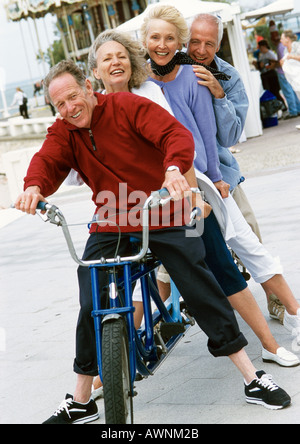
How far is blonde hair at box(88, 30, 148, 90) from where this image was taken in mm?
3910

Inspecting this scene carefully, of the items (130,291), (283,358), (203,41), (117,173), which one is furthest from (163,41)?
(283,358)

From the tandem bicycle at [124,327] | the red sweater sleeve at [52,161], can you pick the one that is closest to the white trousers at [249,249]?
the tandem bicycle at [124,327]

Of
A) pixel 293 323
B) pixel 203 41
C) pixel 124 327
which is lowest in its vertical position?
pixel 293 323

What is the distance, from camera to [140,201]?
3.37 m

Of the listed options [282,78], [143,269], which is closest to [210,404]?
[143,269]

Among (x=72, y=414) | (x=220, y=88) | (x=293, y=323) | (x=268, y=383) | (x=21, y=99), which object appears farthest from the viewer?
(x=21, y=99)

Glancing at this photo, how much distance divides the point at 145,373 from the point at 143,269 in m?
0.47

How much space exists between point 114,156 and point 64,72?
43 centimetres

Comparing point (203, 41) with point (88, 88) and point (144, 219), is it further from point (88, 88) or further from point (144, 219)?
point (144, 219)

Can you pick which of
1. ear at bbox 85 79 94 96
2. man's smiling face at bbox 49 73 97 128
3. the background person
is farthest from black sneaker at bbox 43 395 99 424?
the background person

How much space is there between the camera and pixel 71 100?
11.0ft

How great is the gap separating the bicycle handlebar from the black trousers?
17 cm

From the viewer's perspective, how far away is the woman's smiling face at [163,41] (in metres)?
3.92

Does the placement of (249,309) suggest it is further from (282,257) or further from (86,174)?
(282,257)
